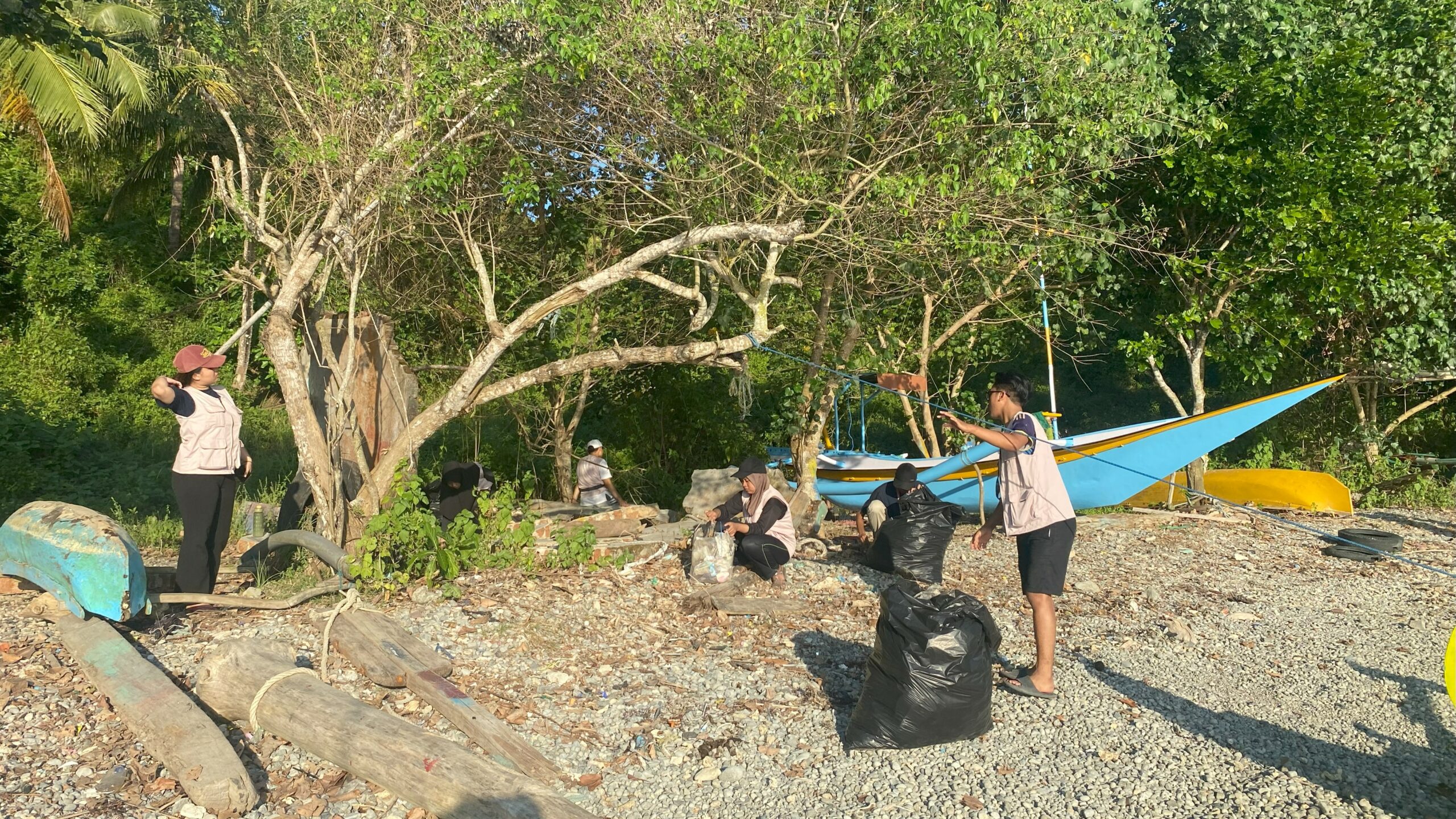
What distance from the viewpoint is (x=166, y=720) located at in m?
3.66

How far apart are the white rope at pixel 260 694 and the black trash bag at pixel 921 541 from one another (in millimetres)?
3725

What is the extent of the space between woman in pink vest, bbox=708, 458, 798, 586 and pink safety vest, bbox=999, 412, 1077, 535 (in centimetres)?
198

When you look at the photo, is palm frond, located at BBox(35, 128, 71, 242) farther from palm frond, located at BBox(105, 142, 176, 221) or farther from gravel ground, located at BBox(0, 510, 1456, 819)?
gravel ground, located at BBox(0, 510, 1456, 819)

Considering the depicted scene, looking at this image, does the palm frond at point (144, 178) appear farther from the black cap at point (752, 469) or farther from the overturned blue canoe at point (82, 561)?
the black cap at point (752, 469)

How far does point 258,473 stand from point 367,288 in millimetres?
3287

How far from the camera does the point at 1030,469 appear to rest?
454 centimetres

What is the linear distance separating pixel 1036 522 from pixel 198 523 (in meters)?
4.28

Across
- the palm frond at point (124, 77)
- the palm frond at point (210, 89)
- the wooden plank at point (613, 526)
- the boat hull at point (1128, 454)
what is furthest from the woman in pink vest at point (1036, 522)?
the palm frond at point (124, 77)

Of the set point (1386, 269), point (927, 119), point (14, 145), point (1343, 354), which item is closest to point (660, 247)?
point (927, 119)

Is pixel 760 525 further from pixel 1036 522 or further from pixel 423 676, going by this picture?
pixel 423 676

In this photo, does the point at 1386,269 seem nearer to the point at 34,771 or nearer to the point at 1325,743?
the point at 1325,743

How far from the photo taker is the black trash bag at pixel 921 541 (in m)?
6.48

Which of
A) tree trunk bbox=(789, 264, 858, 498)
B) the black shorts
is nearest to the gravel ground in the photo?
the black shorts

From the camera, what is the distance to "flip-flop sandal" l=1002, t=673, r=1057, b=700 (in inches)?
176
